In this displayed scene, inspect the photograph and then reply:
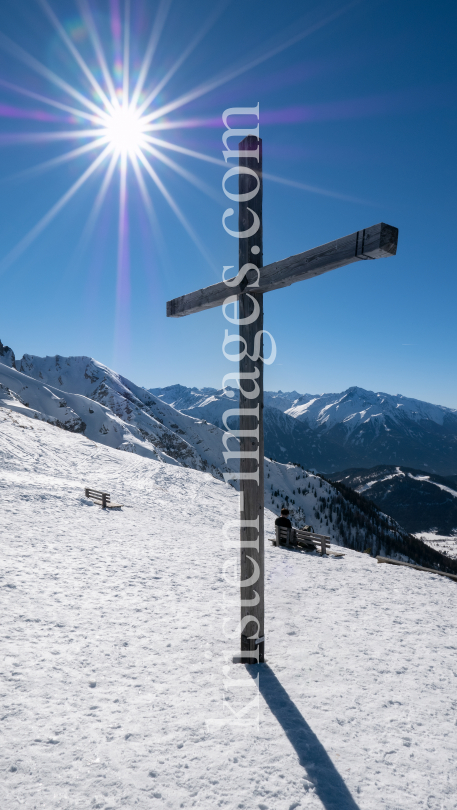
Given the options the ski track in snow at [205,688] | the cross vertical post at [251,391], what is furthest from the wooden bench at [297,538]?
the cross vertical post at [251,391]

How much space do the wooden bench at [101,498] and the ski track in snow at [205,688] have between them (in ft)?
23.2

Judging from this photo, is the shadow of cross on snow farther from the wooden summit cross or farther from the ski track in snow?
the wooden summit cross

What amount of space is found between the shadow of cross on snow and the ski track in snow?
2 cm

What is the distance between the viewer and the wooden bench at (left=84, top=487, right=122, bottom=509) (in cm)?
1967

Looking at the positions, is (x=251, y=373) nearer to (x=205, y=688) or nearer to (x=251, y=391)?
(x=251, y=391)

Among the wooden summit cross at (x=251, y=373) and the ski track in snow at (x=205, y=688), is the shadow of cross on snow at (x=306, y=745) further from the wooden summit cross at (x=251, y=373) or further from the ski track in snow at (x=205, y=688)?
the wooden summit cross at (x=251, y=373)

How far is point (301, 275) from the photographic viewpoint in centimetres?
493

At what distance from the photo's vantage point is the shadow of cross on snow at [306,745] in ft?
12.6

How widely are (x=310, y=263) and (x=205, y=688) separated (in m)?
6.08

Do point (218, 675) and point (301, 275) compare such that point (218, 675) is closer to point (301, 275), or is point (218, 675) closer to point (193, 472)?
point (301, 275)

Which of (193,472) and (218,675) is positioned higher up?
(193,472)

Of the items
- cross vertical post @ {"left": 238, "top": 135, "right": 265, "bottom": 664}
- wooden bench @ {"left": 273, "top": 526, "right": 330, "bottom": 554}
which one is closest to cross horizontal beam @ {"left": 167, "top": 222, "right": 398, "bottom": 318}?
cross vertical post @ {"left": 238, "top": 135, "right": 265, "bottom": 664}

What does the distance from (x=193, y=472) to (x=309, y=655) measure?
29.8m

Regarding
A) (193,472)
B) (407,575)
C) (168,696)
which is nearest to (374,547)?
(193,472)
